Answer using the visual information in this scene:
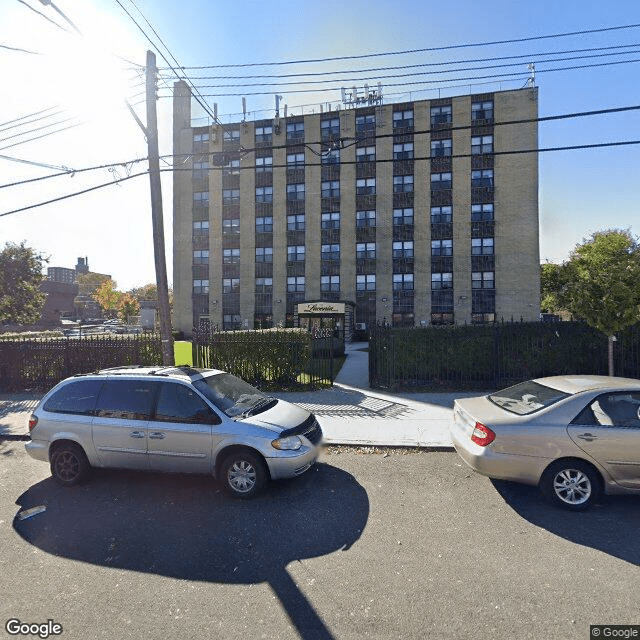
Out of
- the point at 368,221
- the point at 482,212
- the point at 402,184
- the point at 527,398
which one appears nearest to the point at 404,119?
the point at 402,184

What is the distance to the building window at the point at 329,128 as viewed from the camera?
1435 inches

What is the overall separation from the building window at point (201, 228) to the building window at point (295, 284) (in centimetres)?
1032

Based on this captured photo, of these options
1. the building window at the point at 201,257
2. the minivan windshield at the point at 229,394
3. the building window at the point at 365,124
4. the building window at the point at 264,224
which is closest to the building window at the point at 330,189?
the building window at the point at 365,124

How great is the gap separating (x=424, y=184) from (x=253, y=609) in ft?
121

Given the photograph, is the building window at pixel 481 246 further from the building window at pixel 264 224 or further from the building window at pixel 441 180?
the building window at pixel 264 224

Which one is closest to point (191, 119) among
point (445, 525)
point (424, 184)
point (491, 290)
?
point (424, 184)

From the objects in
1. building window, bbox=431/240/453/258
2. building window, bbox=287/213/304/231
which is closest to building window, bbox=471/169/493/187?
building window, bbox=431/240/453/258

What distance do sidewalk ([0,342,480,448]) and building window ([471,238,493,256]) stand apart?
1070 inches

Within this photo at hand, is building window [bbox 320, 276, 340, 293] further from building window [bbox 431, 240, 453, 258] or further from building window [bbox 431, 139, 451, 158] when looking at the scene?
building window [bbox 431, 139, 451, 158]

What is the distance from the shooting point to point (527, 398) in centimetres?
491

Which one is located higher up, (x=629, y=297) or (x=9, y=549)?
(x=629, y=297)

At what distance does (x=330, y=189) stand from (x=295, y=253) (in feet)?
23.1

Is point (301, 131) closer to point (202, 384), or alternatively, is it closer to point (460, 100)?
point (460, 100)

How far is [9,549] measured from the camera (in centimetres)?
364
